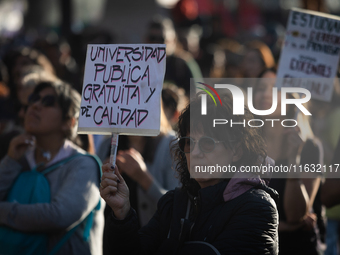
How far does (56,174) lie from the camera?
2715 mm

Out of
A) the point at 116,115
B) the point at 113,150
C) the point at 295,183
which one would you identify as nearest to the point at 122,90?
the point at 116,115

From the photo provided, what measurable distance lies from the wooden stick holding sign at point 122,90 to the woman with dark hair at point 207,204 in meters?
0.19

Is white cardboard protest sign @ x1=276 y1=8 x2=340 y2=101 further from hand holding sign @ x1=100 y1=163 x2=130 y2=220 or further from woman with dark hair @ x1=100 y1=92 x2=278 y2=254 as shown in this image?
hand holding sign @ x1=100 y1=163 x2=130 y2=220

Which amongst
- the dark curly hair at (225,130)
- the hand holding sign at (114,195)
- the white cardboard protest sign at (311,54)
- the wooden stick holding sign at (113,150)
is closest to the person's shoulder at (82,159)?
the wooden stick holding sign at (113,150)

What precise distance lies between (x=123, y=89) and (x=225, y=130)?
592 mm

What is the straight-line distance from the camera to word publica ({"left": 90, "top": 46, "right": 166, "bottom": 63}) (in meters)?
2.21

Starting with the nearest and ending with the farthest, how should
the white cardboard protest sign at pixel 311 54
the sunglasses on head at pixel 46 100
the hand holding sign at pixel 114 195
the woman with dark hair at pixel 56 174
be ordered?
the hand holding sign at pixel 114 195
the woman with dark hair at pixel 56 174
the sunglasses on head at pixel 46 100
the white cardboard protest sign at pixel 311 54

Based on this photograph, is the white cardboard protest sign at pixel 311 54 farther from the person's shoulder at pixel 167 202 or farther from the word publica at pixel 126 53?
the person's shoulder at pixel 167 202

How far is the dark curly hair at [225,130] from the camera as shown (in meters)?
2.02

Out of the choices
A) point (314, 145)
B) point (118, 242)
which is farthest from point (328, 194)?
point (118, 242)

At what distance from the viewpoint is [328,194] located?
2.76m

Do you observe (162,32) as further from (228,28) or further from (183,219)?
(228,28)

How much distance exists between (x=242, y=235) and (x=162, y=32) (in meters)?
3.28

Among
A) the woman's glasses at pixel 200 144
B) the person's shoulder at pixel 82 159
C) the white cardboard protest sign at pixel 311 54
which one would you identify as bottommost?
the person's shoulder at pixel 82 159
